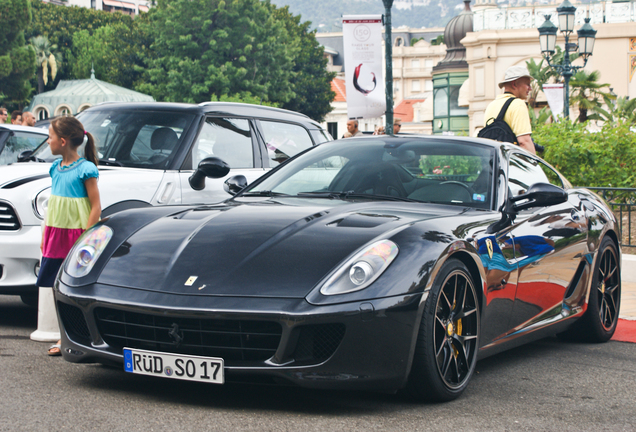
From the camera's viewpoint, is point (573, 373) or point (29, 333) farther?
point (29, 333)

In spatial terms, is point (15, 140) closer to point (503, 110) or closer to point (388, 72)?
point (503, 110)

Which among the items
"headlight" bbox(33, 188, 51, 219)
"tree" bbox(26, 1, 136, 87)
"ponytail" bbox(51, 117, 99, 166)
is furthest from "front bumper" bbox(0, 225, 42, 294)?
"tree" bbox(26, 1, 136, 87)

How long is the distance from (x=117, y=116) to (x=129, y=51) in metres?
60.1

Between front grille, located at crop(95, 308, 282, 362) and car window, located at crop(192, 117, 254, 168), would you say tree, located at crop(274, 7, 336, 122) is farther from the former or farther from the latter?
front grille, located at crop(95, 308, 282, 362)

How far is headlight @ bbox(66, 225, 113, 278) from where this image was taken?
421cm

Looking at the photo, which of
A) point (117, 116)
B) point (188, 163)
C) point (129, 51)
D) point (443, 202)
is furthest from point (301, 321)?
point (129, 51)

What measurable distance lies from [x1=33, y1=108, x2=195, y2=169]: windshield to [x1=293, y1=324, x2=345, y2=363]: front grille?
3.82m

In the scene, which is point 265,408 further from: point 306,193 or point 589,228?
point 589,228

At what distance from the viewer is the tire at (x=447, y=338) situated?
12.8ft

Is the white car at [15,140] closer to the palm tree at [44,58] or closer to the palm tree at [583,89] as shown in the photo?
the palm tree at [583,89]

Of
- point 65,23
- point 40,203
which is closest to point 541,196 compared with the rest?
point 40,203

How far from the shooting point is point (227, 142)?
786 centimetres

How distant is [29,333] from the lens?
605 centimetres

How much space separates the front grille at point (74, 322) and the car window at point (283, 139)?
13.5 feet
